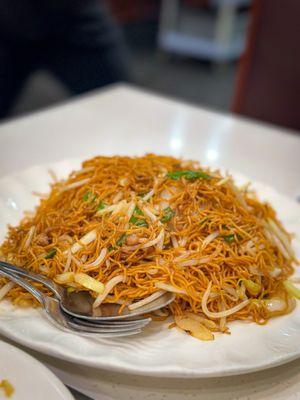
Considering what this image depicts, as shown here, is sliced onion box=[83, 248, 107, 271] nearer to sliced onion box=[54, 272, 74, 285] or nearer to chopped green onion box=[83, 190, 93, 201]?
sliced onion box=[54, 272, 74, 285]

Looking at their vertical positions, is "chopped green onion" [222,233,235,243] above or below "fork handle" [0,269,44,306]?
above

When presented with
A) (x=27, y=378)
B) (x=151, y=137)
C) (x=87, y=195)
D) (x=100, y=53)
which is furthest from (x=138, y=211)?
(x=100, y=53)

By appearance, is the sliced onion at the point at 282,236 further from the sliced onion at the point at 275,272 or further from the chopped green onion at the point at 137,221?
the chopped green onion at the point at 137,221

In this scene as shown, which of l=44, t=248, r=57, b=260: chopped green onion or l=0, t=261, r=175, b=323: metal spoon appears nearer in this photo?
l=0, t=261, r=175, b=323: metal spoon

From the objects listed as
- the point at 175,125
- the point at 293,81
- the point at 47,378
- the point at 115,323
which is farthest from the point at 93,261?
the point at 293,81

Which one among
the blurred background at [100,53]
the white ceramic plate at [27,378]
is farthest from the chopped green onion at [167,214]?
the blurred background at [100,53]

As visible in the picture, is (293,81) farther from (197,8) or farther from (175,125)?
(197,8)

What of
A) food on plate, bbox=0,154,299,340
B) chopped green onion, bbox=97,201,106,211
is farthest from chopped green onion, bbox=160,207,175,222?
chopped green onion, bbox=97,201,106,211
